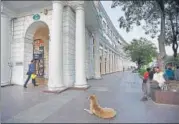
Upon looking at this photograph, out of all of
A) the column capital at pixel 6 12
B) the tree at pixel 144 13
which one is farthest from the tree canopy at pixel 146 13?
the column capital at pixel 6 12

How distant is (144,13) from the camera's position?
14.7 m

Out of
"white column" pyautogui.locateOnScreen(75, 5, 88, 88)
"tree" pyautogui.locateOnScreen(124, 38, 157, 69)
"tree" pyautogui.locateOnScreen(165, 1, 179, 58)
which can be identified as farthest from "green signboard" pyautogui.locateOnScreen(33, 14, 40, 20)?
"tree" pyautogui.locateOnScreen(124, 38, 157, 69)

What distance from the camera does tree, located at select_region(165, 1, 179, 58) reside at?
15.0 m

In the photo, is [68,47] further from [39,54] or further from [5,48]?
[39,54]

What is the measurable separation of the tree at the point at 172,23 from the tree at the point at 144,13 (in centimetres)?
110

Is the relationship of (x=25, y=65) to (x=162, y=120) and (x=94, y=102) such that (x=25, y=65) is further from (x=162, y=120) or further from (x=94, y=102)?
(x=162, y=120)

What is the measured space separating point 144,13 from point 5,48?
10.0m

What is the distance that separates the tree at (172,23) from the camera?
15023 millimetres

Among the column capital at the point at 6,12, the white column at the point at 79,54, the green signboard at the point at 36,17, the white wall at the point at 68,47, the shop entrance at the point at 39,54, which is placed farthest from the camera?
the shop entrance at the point at 39,54

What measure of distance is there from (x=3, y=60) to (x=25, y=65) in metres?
1.44

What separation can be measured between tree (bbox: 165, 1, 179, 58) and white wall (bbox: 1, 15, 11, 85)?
1143 cm

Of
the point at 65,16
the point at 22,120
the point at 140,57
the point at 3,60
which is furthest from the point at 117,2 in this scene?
the point at 140,57

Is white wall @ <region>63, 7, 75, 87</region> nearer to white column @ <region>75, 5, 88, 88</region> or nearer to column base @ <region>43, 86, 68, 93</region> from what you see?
white column @ <region>75, 5, 88, 88</region>

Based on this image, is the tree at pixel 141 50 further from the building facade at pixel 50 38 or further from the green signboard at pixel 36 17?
the green signboard at pixel 36 17
